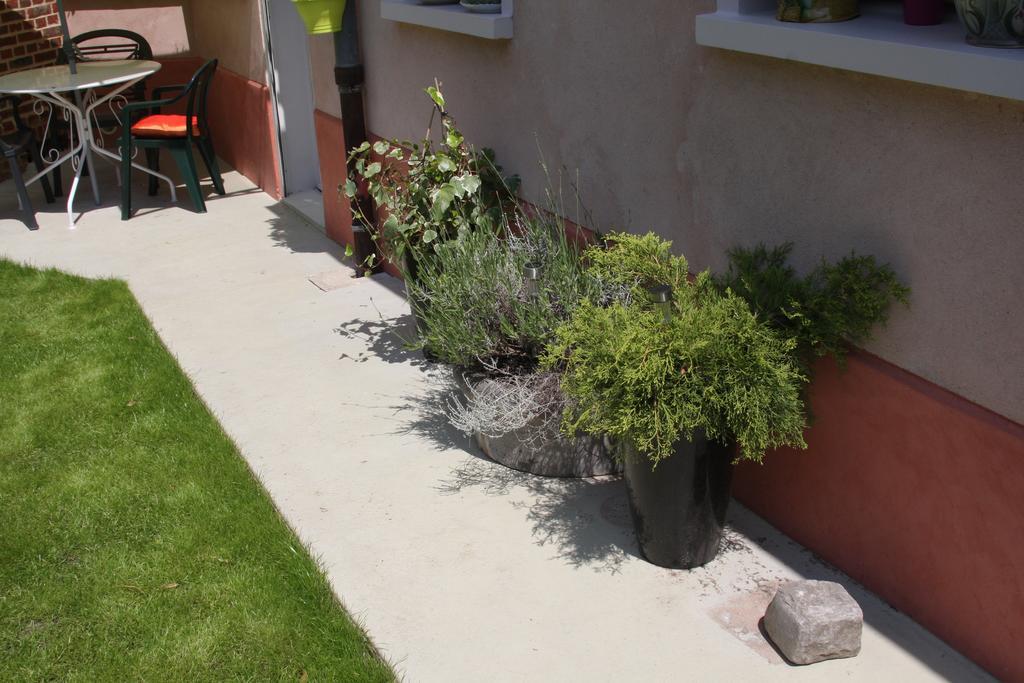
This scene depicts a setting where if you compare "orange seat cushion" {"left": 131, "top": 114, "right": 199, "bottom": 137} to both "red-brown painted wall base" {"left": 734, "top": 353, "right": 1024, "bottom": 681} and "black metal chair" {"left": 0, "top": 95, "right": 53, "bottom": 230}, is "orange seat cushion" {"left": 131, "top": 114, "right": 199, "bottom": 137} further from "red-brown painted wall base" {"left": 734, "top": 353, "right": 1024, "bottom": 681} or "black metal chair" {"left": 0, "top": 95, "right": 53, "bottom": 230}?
"red-brown painted wall base" {"left": 734, "top": 353, "right": 1024, "bottom": 681}

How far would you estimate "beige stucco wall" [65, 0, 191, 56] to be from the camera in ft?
32.8

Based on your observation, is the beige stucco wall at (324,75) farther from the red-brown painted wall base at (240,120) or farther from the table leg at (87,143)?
the table leg at (87,143)

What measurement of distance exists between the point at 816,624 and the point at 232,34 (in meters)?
7.09

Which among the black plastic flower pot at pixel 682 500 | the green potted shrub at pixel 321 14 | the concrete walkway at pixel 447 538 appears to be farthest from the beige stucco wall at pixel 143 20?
the black plastic flower pot at pixel 682 500

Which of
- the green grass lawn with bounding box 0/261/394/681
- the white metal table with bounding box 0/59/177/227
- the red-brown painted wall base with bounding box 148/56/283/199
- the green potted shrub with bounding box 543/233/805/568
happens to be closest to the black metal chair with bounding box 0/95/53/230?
the white metal table with bounding box 0/59/177/227

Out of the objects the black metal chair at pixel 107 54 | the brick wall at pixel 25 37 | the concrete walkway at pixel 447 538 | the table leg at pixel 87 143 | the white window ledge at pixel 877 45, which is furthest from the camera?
the brick wall at pixel 25 37

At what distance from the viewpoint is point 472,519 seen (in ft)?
12.3

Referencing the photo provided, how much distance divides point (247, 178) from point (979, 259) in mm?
7078

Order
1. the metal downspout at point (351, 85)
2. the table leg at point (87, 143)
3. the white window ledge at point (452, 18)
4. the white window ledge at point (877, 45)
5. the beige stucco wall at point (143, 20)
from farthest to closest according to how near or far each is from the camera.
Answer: the beige stucco wall at point (143, 20)
the table leg at point (87, 143)
the metal downspout at point (351, 85)
the white window ledge at point (452, 18)
the white window ledge at point (877, 45)

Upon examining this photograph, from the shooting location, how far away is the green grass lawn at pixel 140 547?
10.3 ft

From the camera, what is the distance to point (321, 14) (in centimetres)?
563

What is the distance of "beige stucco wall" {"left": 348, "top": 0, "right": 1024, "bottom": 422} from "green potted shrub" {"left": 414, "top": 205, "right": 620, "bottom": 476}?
1.12ft

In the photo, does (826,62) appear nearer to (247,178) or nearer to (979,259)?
(979,259)

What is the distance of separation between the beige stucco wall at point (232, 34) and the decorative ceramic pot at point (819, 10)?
210 inches
